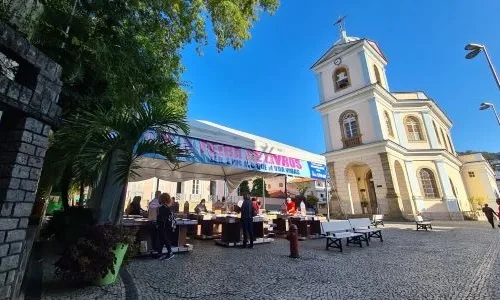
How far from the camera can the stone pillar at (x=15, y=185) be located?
8.91 feet

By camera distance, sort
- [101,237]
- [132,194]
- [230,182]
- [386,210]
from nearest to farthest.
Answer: [101,237]
[230,182]
[386,210]
[132,194]

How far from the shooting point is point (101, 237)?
161 inches

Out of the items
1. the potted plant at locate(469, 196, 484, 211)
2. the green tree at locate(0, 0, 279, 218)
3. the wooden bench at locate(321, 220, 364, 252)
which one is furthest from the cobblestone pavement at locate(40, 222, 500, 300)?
the potted plant at locate(469, 196, 484, 211)

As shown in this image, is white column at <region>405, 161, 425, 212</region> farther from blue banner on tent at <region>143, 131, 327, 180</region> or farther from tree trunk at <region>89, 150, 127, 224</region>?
tree trunk at <region>89, 150, 127, 224</region>

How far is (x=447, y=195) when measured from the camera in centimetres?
2072

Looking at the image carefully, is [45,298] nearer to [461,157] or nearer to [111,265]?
[111,265]

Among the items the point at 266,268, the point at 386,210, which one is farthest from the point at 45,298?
the point at 386,210

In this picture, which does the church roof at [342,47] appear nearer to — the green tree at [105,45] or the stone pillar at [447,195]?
the stone pillar at [447,195]

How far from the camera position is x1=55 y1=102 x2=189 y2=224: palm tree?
444 centimetres

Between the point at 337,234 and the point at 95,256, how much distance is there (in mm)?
6746

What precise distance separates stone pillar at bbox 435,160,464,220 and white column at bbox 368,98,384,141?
632cm

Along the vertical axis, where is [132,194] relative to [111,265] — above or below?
above

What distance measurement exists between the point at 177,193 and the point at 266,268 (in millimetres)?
20528

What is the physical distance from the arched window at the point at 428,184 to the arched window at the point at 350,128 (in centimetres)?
640
